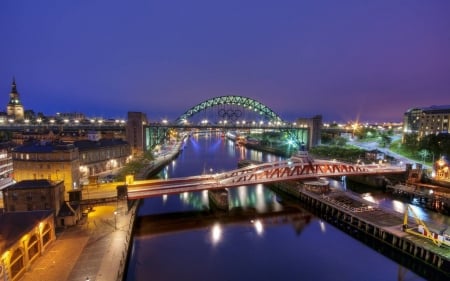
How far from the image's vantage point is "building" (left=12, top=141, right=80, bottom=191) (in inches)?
742

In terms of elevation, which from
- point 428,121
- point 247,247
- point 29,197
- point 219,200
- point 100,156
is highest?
point 428,121

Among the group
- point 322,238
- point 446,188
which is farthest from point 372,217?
point 446,188

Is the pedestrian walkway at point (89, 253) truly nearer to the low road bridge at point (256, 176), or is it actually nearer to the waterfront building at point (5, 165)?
the low road bridge at point (256, 176)

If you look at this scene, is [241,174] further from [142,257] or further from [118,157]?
[118,157]

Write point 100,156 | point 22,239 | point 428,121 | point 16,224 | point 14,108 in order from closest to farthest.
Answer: point 22,239 < point 16,224 < point 100,156 < point 428,121 < point 14,108

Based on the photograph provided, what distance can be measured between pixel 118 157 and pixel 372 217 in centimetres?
2467

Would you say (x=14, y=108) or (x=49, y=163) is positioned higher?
(x=14, y=108)

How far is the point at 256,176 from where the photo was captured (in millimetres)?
21750

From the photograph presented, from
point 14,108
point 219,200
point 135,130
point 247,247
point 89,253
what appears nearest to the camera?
point 89,253

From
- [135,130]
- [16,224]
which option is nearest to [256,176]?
[16,224]

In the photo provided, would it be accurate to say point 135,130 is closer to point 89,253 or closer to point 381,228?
point 89,253

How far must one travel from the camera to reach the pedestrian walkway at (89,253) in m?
9.97

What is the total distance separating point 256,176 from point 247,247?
23.5ft

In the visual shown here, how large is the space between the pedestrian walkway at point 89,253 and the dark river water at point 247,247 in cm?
154
